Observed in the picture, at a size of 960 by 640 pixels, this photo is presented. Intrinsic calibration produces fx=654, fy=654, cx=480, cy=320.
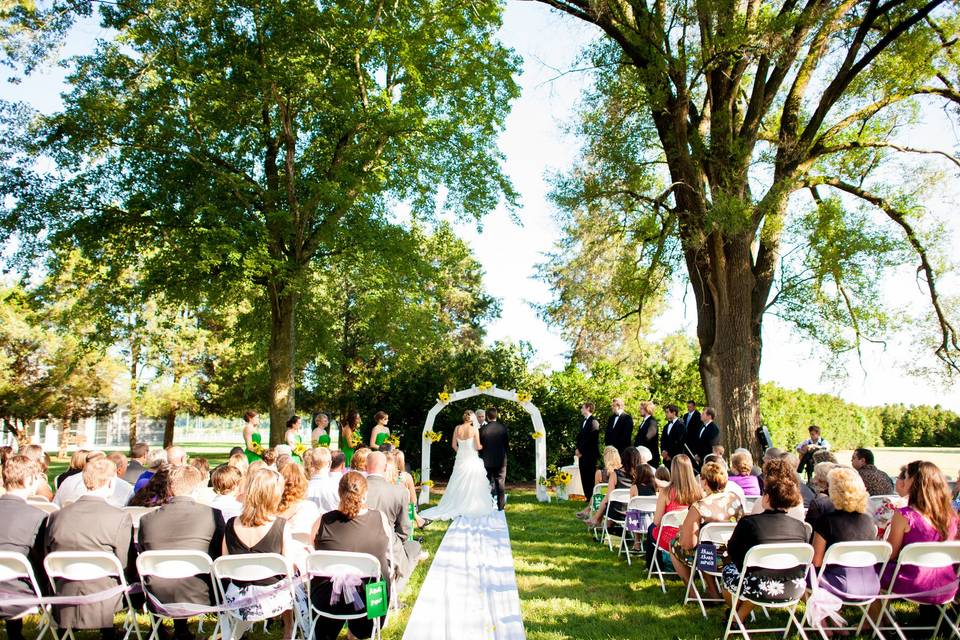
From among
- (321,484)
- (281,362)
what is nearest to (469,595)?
(321,484)

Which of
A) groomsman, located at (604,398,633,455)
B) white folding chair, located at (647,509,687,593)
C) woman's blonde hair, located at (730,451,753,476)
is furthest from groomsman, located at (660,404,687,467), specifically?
white folding chair, located at (647,509,687,593)

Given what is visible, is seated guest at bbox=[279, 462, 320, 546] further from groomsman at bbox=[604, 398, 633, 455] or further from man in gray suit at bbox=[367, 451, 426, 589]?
groomsman at bbox=[604, 398, 633, 455]

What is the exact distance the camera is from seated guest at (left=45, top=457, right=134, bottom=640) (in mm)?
4129

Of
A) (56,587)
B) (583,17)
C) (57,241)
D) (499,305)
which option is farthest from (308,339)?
(499,305)

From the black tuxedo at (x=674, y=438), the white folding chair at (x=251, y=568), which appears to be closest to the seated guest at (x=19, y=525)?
the white folding chair at (x=251, y=568)

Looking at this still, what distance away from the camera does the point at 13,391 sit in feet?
87.1

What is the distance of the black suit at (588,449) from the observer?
1248cm

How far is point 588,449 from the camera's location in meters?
12.7

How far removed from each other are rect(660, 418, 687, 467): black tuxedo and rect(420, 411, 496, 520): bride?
3.35m

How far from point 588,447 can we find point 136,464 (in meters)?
8.00

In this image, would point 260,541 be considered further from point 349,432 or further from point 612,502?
Answer: point 349,432

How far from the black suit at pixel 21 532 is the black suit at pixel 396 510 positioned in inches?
94.8

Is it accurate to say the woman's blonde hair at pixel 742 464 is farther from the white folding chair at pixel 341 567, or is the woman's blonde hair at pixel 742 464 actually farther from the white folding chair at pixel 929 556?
the white folding chair at pixel 341 567

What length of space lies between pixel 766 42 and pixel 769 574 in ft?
32.4
